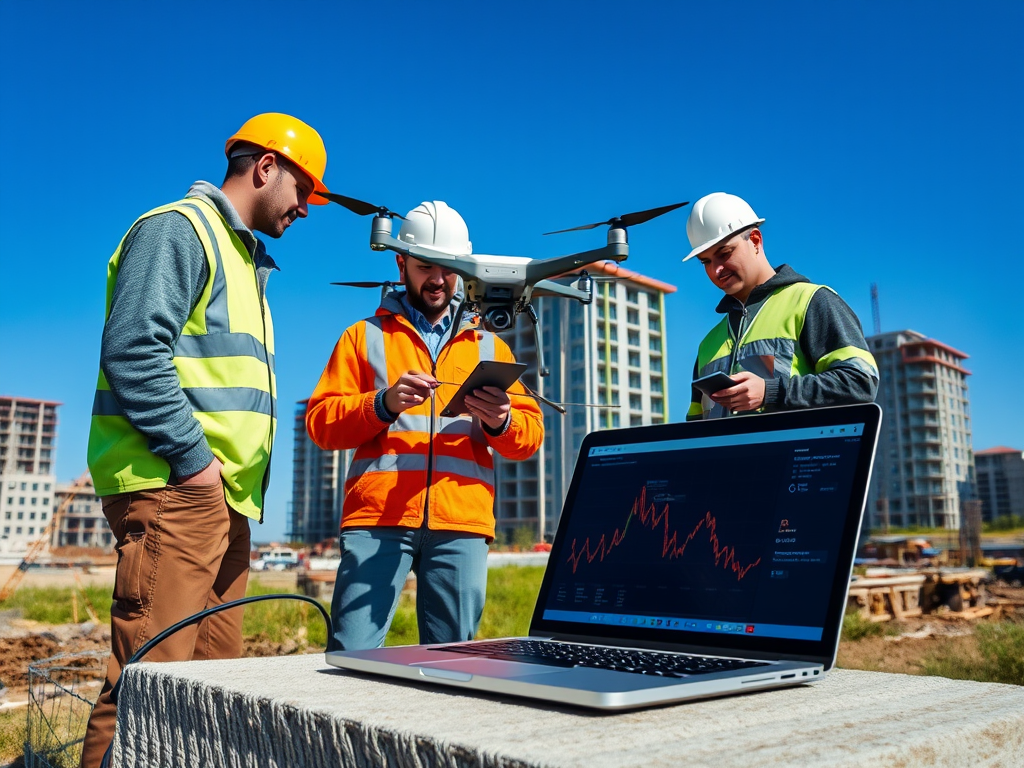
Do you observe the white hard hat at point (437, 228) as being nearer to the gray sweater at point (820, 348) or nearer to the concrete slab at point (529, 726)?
the gray sweater at point (820, 348)

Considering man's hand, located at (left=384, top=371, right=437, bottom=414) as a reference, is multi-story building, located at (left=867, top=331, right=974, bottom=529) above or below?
above

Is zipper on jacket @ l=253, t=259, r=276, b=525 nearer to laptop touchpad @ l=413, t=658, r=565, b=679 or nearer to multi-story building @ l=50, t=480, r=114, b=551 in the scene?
laptop touchpad @ l=413, t=658, r=565, b=679

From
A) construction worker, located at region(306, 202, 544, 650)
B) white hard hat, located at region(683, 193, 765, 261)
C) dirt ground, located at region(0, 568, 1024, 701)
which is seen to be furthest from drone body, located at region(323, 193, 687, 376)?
dirt ground, located at region(0, 568, 1024, 701)

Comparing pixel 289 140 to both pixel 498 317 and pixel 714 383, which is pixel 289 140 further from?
pixel 714 383

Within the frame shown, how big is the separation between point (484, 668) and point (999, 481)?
9952 cm

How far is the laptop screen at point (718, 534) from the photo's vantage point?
102cm

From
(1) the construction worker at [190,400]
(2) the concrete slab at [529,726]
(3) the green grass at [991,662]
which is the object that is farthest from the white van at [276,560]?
(2) the concrete slab at [529,726]

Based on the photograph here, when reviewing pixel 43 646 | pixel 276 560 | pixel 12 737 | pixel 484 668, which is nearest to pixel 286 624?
pixel 43 646

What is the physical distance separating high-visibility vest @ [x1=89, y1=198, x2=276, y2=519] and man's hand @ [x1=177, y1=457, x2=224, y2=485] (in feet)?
0.15

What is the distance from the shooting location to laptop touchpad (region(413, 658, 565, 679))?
2.85 feet

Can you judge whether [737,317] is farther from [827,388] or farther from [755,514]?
[755,514]

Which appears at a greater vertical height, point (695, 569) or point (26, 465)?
point (26, 465)

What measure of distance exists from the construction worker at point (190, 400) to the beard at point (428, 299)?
1.50 feet

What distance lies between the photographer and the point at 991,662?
20.0 feet
